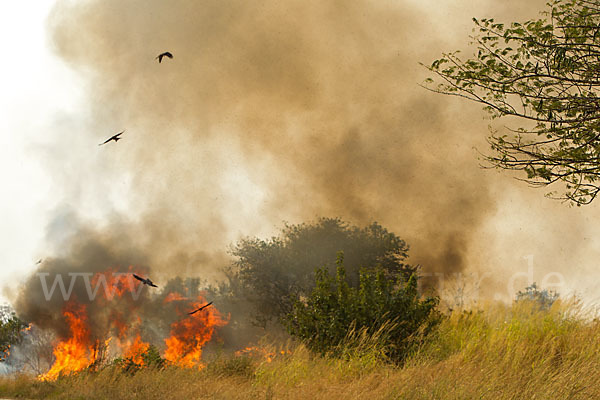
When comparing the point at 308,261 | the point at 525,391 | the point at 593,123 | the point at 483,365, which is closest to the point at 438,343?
the point at 483,365

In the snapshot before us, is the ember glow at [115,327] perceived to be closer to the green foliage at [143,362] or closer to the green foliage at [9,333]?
the green foliage at [143,362]

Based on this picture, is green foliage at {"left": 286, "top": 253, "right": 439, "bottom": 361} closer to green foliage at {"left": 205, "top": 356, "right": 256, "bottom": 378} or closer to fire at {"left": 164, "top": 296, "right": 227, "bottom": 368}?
green foliage at {"left": 205, "top": 356, "right": 256, "bottom": 378}

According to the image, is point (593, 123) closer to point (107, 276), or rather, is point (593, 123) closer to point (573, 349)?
point (573, 349)

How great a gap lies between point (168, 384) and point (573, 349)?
8.35m

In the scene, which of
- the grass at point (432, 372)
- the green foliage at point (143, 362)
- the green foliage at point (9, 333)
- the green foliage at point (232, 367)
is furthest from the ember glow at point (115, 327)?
the green foliage at point (9, 333)

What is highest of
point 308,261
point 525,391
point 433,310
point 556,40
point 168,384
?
point 556,40

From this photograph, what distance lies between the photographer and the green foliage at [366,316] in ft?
42.6

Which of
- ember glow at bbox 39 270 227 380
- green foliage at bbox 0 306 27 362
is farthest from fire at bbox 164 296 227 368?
green foliage at bbox 0 306 27 362

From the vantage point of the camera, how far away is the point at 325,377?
11211 millimetres

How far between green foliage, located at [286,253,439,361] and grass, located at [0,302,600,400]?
0.37 meters

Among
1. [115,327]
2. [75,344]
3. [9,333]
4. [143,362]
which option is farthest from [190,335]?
[9,333]

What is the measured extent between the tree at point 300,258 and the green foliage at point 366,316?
16.4 meters

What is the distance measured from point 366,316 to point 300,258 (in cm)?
1825

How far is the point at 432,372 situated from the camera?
986cm
